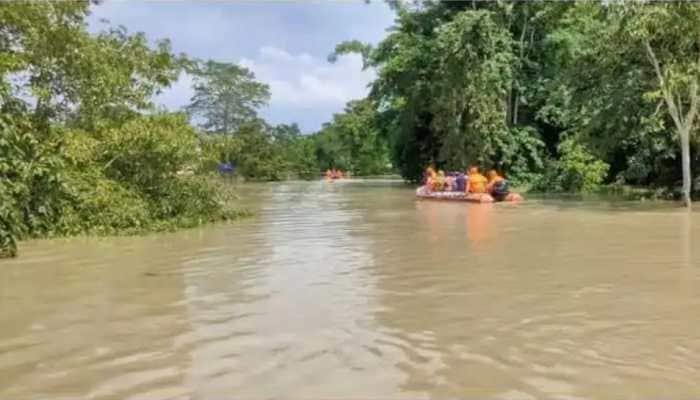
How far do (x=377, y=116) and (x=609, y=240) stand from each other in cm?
3402

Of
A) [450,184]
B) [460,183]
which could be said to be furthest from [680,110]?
[450,184]

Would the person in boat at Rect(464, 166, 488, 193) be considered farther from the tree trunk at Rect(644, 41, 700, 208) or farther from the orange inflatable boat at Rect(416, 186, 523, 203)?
the tree trunk at Rect(644, 41, 700, 208)

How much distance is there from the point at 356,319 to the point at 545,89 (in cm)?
2860

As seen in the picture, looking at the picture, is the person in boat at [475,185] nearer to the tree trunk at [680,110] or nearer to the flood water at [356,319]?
the tree trunk at [680,110]

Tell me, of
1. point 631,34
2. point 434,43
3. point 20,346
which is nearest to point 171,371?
point 20,346

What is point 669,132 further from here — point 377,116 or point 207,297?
point 377,116

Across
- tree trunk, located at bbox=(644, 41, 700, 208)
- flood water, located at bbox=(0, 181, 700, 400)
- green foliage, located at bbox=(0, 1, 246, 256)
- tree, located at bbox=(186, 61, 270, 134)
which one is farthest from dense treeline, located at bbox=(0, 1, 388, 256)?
tree, located at bbox=(186, 61, 270, 134)

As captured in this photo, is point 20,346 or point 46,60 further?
point 46,60

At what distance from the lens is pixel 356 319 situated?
21.5 feet

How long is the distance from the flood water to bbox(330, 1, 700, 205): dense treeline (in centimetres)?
821

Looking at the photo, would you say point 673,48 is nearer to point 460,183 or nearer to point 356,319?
point 460,183

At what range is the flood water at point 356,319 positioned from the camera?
4.73 meters

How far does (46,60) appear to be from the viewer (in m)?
15.0

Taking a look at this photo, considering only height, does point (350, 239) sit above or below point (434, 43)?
below
